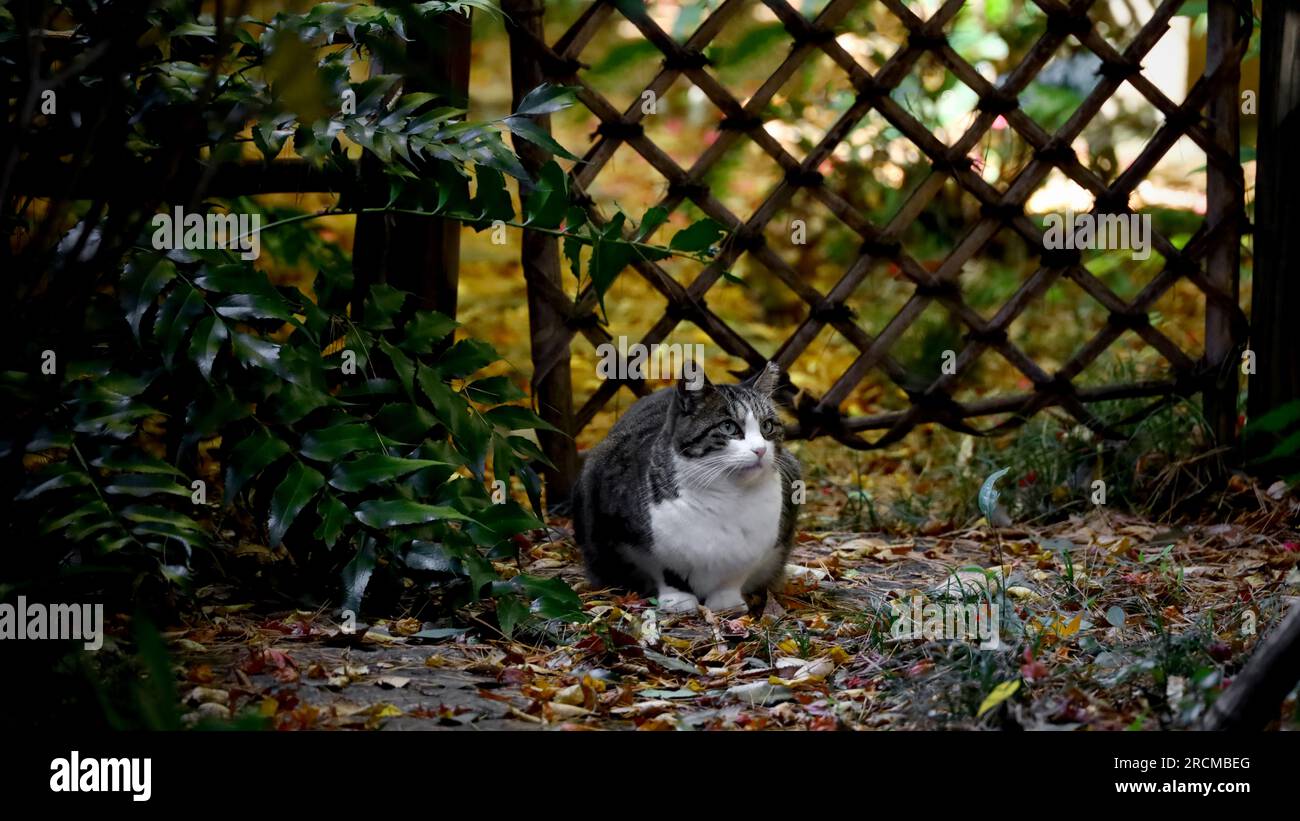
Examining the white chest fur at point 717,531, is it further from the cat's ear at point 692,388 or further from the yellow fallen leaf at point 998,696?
the yellow fallen leaf at point 998,696

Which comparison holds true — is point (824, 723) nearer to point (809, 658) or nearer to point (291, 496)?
point (809, 658)

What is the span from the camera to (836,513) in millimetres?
3027

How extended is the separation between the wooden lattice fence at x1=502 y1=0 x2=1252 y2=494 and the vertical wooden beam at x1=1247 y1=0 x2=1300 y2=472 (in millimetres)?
58

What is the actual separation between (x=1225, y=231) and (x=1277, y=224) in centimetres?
11

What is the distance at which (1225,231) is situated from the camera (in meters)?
2.82

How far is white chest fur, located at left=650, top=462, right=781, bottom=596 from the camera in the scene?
2270mm

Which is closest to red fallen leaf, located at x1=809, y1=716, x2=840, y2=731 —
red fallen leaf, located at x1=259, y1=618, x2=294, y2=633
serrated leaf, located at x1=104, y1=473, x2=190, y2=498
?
red fallen leaf, located at x1=259, y1=618, x2=294, y2=633

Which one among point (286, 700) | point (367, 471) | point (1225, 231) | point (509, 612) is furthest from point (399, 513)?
point (1225, 231)

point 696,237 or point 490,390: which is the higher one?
point 696,237

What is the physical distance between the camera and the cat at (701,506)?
7.45 ft

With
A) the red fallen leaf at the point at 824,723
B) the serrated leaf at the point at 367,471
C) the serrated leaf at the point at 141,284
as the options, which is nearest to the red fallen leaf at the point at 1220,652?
the red fallen leaf at the point at 824,723

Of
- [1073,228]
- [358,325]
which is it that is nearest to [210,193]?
[358,325]

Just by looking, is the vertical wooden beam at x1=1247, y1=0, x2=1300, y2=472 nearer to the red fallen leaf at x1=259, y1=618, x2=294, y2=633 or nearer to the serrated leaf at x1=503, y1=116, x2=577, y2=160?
the serrated leaf at x1=503, y1=116, x2=577, y2=160
